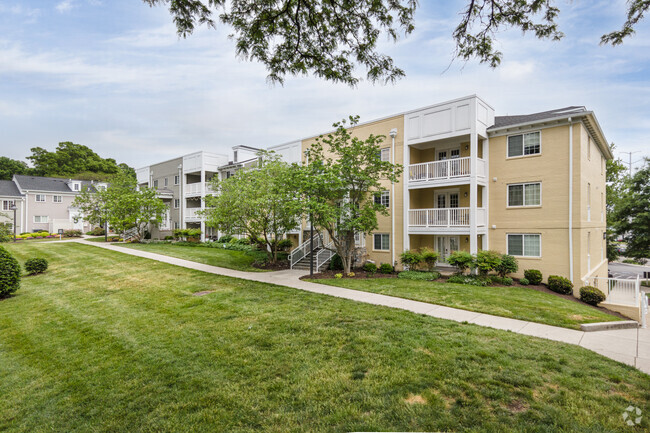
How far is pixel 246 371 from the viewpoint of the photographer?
16.0 feet

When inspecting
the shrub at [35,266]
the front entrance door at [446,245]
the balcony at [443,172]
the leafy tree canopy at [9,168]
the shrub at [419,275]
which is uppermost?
the leafy tree canopy at [9,168]

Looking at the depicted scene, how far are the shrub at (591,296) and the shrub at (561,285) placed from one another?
0.49 m

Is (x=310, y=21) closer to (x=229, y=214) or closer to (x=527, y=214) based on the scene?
(x=229, y=214)

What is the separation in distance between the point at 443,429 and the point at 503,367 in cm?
210

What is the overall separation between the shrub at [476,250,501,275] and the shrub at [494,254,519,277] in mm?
264

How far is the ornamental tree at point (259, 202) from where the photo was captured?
1502 cm

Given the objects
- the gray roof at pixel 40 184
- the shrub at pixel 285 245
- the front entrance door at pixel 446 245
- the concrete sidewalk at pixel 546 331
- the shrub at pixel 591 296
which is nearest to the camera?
the concrete sidewalk at pixel 546 331

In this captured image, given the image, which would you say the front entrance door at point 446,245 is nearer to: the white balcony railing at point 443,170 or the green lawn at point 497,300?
the white balcony railing at point 443,170

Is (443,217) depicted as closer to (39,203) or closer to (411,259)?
(411,259)

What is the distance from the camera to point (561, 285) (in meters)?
12.6

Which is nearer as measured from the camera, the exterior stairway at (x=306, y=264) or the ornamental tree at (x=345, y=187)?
the ornamental tree at (x=345, y=187)

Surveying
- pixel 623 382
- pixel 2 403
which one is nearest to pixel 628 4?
pixel 623 382

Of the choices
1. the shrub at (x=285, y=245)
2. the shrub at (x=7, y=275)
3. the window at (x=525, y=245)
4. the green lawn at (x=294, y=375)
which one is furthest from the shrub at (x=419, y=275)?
the shrub at (x=7, y=275)

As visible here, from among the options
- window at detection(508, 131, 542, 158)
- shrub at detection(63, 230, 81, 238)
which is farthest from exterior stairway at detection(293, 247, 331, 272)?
shrub at detection(63, 230, 81, 238)
